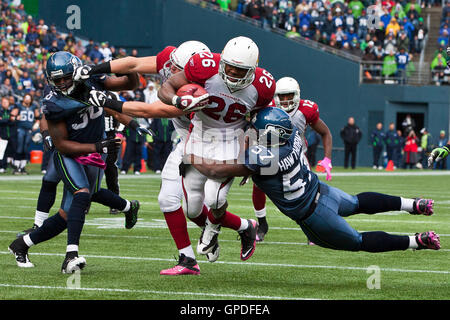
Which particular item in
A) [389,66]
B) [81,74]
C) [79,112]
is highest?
[389,66]

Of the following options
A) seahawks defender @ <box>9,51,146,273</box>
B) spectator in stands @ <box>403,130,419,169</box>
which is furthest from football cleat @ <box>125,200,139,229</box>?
spectator in stands @ <box>403,130,419,169</box>

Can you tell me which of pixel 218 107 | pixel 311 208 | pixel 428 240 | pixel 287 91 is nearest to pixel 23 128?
pixel 287 91

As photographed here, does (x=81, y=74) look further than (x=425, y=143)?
Result: No

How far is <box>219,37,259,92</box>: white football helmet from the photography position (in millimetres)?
5992

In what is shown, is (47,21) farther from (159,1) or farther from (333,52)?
(333,52)

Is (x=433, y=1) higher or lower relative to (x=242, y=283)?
higher

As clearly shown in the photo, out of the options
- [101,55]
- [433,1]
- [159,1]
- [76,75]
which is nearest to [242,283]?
[76,75]

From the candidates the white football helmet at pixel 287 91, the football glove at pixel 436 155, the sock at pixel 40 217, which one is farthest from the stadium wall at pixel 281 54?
the football glove at pixel 436 155

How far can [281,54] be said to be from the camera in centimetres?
2906

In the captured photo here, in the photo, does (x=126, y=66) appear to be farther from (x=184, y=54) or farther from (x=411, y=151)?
(x=411, y=151)

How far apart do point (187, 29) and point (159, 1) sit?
1184 mm

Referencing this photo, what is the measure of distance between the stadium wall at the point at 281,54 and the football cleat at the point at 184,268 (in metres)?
20.5

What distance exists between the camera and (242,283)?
6160mm

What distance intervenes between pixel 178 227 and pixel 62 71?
4.70 ft
